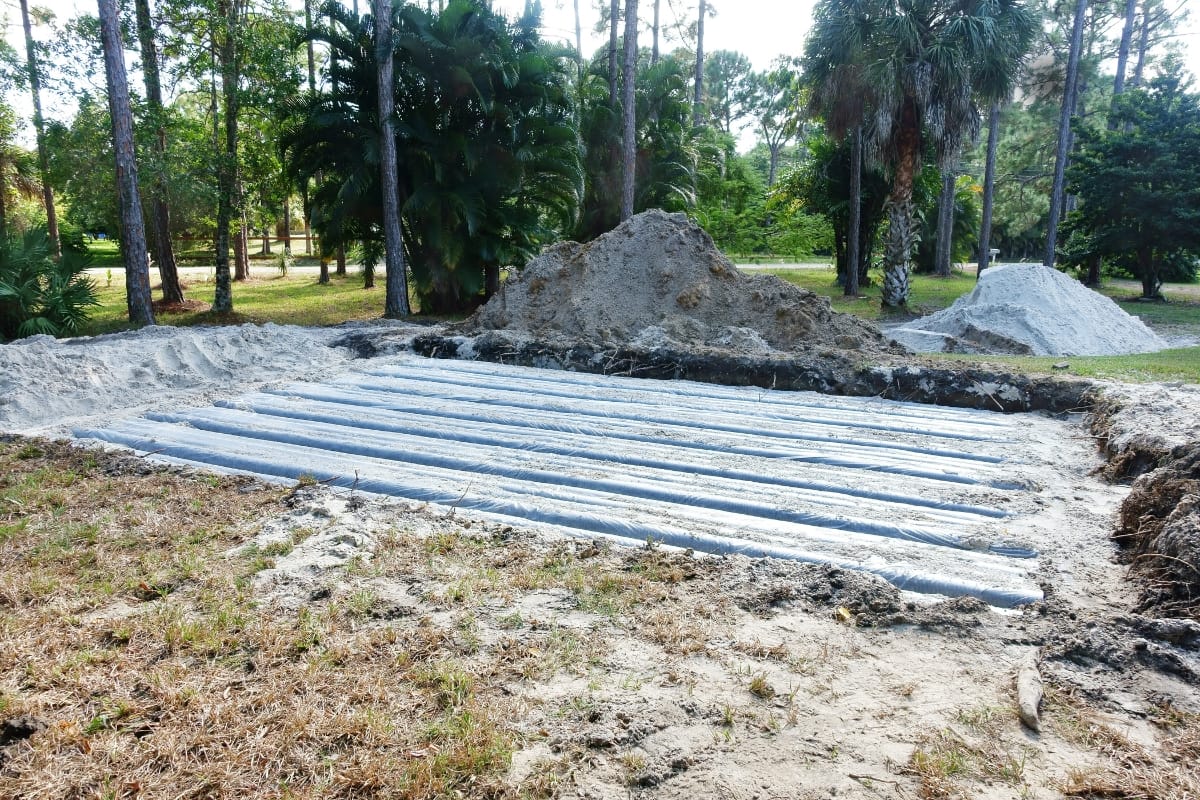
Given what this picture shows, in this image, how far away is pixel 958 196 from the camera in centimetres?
3011

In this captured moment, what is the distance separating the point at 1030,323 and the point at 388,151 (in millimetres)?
11129

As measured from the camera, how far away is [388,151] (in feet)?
46.9

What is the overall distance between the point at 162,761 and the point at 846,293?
20930 mm

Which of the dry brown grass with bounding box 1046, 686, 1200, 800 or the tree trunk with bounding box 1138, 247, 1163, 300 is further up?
the tree trunk with bounding box 1138, 247, 1163, 300

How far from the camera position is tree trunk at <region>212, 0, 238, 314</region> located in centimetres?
1424

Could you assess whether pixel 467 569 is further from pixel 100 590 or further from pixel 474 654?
pixel 100 590

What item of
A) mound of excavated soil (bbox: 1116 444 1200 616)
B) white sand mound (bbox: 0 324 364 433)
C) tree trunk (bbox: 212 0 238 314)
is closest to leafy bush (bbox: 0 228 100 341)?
white sand mound (bbox: 0 324 364 433)

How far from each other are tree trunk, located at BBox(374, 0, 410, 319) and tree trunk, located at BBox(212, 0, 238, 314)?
255cm

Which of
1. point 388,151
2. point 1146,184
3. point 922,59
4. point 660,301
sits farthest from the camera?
point 1146,184

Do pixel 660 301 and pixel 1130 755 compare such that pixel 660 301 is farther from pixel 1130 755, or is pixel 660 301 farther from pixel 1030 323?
pixel 1130 755

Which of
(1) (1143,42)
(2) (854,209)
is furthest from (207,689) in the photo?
(1) (1143,42)

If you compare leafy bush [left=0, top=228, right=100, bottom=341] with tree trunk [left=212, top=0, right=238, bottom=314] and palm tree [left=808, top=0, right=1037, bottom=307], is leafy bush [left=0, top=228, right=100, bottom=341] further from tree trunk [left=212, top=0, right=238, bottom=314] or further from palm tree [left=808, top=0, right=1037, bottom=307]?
palm tree [left=808, top=0, right=1037, bottom=307]

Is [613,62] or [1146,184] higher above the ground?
[613,62]

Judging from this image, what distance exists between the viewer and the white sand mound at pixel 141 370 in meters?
6.58
